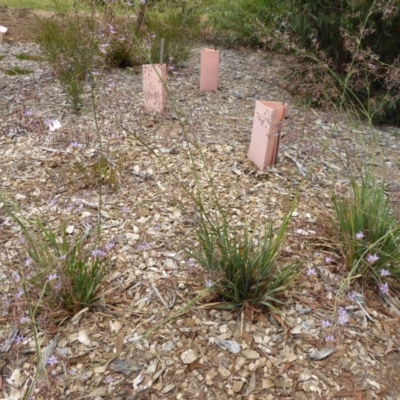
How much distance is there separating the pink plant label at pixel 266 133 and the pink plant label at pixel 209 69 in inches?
54.6

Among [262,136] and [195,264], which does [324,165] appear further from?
[195,264]

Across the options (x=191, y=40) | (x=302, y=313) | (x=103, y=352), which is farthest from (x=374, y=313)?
(x=191, y=40)

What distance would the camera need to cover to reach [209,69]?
4.07m

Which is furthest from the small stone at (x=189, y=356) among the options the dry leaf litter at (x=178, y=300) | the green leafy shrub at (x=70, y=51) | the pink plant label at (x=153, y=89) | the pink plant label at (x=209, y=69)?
the pink plant label at (x=209, y=69)

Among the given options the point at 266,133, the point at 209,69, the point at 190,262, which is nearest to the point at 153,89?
the point at 209,69

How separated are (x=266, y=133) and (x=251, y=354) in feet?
4.97

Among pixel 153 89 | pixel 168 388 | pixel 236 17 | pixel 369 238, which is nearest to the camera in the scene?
pixel 168 388

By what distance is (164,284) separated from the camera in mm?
1938

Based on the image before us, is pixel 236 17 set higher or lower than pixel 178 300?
higher

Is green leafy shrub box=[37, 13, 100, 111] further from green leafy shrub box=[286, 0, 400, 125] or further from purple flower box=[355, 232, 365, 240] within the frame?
purple flower box=[355, 232, 365, 240]

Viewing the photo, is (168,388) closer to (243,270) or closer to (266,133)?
(243,270)

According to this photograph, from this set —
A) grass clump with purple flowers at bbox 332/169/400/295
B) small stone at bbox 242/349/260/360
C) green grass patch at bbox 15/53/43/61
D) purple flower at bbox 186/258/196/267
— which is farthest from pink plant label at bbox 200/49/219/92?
small stone at bbox 242/349/260/360

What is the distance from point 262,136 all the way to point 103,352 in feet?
5.63

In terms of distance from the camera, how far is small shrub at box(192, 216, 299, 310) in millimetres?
1746
